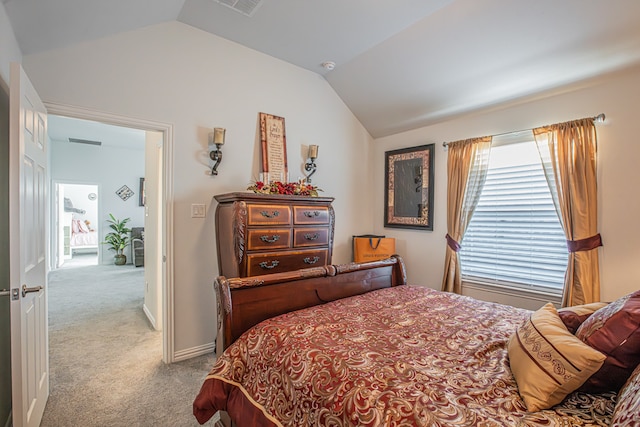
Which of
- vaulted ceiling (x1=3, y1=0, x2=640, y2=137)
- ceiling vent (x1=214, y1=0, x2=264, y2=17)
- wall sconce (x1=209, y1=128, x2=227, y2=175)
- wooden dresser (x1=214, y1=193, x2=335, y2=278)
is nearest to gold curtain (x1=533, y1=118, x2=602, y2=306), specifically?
vaulted ceiling (x1=3, y1=0, x2=640, y2=137)

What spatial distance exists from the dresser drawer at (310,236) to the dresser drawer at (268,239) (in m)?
0.09

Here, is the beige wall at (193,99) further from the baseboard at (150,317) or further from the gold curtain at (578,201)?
the gold curtain at (578,201)

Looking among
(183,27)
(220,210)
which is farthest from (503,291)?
(183,27)

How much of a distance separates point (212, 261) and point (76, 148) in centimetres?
706

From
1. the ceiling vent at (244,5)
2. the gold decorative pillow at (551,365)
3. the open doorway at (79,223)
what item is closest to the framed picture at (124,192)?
the open doorway at (79,223)

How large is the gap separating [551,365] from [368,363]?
0.61 metres

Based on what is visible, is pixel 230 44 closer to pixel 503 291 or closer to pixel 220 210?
pixel 220 210

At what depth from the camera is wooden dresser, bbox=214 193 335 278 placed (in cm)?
250

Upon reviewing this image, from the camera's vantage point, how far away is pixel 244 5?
2.49 m

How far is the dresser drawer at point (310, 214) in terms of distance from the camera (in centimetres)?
284

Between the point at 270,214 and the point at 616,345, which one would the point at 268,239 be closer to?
the point at 270,214

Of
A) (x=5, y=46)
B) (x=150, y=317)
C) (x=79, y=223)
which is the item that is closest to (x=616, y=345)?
(x=5, y=46)

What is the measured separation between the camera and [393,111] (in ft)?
12.3

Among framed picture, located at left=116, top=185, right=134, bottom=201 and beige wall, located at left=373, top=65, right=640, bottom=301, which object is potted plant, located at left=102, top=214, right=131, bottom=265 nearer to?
framed picture, located at left=116, top=185, right=134, bottom=201
